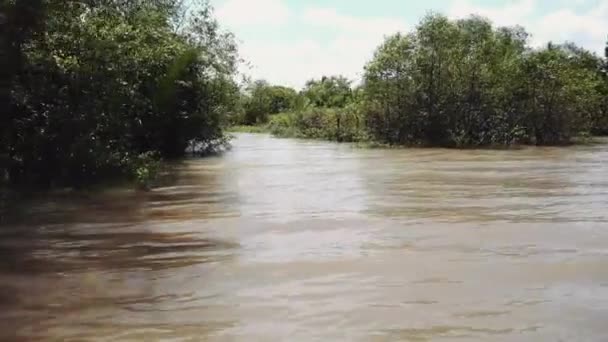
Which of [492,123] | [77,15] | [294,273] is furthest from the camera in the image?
[492,123]

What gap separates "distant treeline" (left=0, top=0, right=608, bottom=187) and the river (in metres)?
1.45

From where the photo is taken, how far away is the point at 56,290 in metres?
6.97

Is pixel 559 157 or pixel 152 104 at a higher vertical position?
pixel 152 104

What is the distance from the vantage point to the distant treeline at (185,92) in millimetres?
14062

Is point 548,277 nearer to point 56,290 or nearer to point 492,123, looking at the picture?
point 56,290

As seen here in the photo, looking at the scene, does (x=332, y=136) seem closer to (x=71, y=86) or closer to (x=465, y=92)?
(x=465, y=92)

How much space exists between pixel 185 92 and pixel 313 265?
19483 millimetres

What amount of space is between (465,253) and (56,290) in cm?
442

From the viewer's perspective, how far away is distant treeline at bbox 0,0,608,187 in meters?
14.1

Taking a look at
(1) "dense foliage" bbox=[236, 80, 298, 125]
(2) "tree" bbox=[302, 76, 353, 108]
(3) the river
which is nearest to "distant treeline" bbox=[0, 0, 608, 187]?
(3) the river

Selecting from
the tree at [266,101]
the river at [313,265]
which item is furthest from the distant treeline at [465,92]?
the tree at [266,101]

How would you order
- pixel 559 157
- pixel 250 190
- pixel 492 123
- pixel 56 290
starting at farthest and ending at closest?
pixel 492 123
pixel 559 157
pixel 250 190
pixel 56 290

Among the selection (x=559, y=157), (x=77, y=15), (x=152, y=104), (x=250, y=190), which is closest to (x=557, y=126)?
(x=559, y=157)

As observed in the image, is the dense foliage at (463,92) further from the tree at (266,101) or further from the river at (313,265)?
the tree at (266,101)
